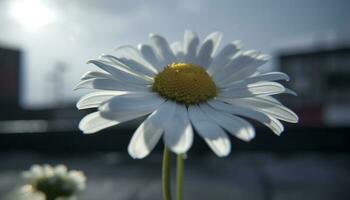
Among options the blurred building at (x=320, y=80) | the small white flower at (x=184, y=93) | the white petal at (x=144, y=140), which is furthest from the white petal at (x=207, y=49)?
the blurred building at (x=320, y=80)

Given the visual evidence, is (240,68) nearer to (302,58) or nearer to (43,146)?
(43,146)

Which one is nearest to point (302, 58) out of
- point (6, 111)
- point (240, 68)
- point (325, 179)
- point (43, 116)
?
point (43, 116)

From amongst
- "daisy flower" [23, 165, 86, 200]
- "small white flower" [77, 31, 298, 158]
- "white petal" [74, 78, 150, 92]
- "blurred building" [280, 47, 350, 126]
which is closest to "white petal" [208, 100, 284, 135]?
Answer: "small white flower" [77, 31, 298, 158]

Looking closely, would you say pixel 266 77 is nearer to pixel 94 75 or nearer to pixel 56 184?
pixel 94 75

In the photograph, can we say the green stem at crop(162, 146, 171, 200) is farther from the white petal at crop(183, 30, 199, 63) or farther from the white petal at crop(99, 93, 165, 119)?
the white petal at crop(183, 30, 199, 63)

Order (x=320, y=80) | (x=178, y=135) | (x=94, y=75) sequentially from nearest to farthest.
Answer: (x=178, y=135), (x=94, y=75), (x=320, y=80)

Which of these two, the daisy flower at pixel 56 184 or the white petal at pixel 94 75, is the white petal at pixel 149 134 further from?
the daisy flower at pixel 56 184

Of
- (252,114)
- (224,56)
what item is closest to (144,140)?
(252,114)
